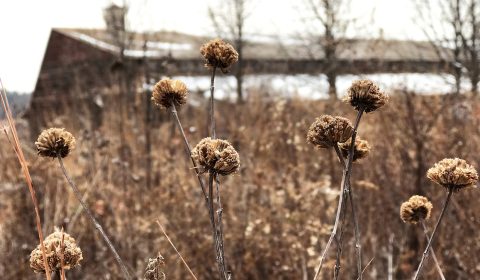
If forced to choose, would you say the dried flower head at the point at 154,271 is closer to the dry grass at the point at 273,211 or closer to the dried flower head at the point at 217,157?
the dried flower head at the point at 217,157

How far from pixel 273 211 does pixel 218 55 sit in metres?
2.33

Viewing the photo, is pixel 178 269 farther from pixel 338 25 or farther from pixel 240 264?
pixel 338 25

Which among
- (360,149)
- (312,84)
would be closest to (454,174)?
(360,149)

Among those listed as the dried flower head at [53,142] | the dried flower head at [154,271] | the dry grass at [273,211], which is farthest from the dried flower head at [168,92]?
the dry grass at [273,211]

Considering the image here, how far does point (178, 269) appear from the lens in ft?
10.4

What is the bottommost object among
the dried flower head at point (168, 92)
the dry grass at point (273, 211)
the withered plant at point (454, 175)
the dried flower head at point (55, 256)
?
the dry grass at point (273, 211)

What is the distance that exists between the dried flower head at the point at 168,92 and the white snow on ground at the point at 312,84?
0.34 meters

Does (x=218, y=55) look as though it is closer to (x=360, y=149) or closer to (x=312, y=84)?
(x=360, y=149)

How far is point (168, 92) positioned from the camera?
1.14 meters

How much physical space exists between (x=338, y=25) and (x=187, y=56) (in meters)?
8.82

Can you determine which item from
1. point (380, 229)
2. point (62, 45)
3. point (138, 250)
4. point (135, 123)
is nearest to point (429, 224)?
point (380, 229)

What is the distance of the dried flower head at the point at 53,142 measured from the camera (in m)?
1.07

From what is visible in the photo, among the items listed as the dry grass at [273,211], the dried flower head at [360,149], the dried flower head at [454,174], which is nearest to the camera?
the dried flower head at [454,174]

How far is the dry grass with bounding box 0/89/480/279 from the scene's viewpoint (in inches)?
124
